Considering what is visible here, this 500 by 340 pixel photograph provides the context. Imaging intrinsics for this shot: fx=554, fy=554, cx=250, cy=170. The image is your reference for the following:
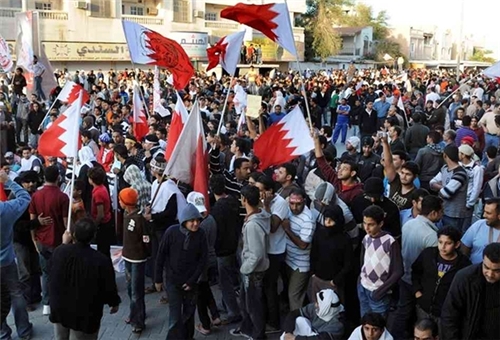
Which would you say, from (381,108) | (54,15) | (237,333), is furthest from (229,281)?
(54,15)

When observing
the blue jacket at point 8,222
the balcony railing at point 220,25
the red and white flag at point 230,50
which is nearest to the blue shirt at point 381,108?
the red and white flag at point 230,50

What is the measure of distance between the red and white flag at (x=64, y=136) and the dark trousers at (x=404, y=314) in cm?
356

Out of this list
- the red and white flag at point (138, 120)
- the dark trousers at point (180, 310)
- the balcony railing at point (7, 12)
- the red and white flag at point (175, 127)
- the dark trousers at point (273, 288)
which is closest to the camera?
the dark trousers at point (180, 310)

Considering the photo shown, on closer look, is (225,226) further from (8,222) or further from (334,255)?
(8,222)

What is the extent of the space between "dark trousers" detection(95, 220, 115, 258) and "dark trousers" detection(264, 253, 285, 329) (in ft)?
6.82

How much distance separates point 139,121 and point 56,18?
26.3 m

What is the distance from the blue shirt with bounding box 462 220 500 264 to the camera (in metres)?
4.44

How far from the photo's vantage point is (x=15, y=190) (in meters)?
5.26

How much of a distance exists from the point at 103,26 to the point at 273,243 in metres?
33.5

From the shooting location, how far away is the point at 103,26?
118 feet

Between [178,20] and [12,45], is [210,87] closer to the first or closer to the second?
[12,45]

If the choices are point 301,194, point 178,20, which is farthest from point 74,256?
point 178,20

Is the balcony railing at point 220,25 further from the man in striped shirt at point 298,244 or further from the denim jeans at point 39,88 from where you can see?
the man in striped shirt at point 298,244

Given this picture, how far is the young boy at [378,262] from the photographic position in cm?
461
